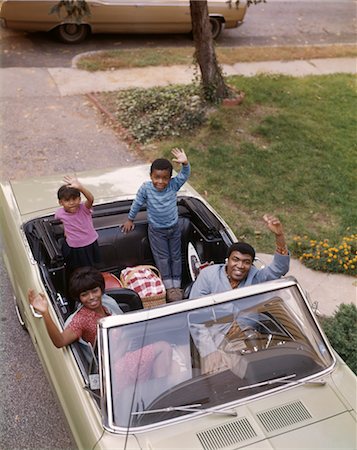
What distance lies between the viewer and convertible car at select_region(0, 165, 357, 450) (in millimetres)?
3035

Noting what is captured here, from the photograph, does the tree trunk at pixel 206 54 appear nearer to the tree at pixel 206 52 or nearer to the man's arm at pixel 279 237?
the tree at pixel 206 52

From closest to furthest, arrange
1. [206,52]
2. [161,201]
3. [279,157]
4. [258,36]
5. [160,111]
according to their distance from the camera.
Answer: [161,201]
[279,157]
[206,52]
[160,111]
[258,36]

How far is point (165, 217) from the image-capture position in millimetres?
4879

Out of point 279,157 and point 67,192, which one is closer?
point 67,192

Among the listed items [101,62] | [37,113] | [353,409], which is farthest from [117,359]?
[101,62]

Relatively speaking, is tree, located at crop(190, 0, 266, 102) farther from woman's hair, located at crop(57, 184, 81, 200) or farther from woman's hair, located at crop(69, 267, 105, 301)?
woman's hair, located at crop(69, 267, 105, 301)

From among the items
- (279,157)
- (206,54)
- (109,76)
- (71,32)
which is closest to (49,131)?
(109,76)

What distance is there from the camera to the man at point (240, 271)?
3979 millimetres

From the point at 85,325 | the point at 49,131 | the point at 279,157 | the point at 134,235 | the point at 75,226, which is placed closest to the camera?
the point at 85,325

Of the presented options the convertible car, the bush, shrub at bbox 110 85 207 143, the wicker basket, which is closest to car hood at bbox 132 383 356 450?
the convertible car

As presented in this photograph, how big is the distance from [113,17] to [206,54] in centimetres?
372

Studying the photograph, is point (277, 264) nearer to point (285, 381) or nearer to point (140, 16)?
point (285, 381)

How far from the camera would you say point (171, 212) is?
192 inches

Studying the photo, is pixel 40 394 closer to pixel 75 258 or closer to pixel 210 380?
pixel 75 258
